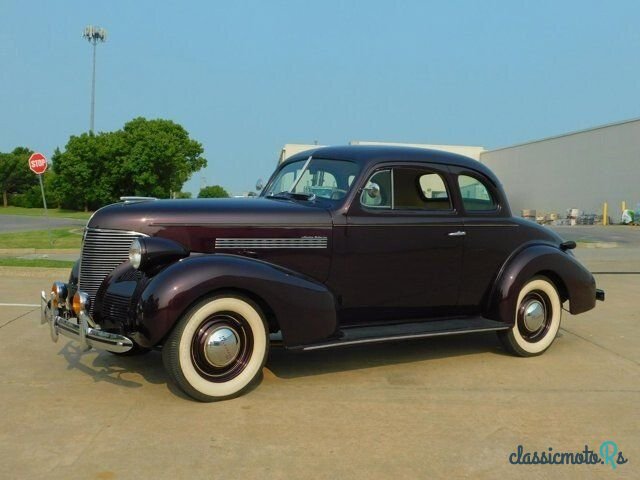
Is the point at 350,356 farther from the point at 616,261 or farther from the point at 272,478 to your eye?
the point at 616,261

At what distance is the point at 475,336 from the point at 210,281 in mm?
3284

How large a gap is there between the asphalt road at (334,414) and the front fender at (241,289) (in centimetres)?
49

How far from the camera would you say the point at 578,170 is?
3634 cm

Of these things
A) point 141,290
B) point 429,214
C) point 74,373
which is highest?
point 429,214

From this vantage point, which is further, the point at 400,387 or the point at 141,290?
the point at 400,387

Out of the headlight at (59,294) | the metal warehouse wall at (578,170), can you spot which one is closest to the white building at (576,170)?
the metal warehouse wall at (578,170)

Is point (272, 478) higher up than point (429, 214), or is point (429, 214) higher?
point (429, 214)

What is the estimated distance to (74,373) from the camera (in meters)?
4.64

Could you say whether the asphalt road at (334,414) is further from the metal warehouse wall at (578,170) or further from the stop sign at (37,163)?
the metal warehouse wall at (578,170)

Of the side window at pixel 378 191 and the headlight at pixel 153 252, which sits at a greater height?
the side window at pixel 378 191

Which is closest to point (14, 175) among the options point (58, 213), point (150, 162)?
point (58, 213)

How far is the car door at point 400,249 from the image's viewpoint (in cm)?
454

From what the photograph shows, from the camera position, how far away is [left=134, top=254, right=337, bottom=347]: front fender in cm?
371

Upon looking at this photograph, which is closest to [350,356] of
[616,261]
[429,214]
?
[429,214]
